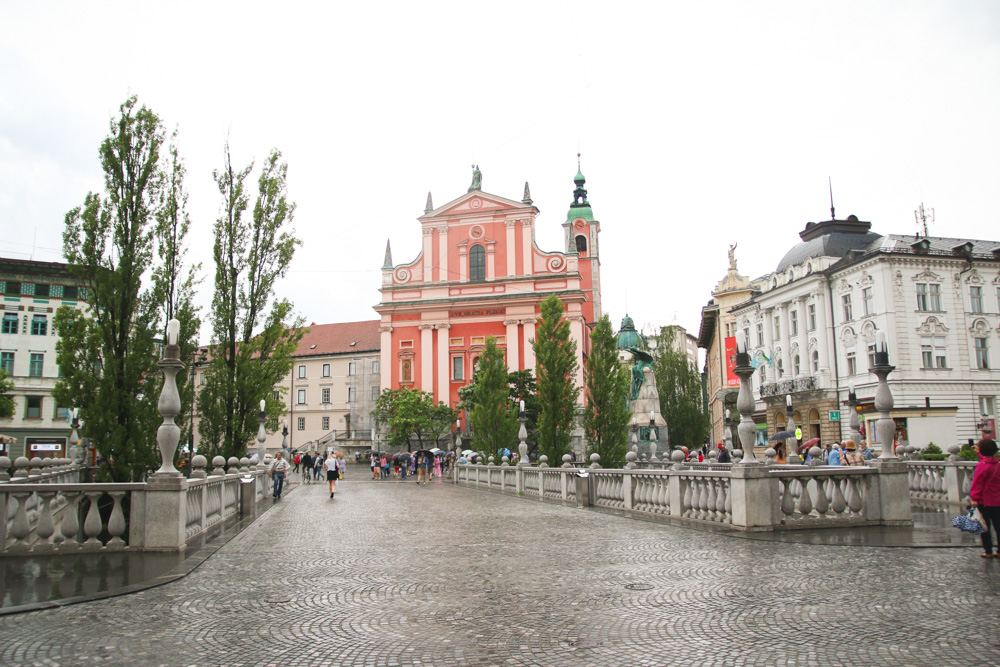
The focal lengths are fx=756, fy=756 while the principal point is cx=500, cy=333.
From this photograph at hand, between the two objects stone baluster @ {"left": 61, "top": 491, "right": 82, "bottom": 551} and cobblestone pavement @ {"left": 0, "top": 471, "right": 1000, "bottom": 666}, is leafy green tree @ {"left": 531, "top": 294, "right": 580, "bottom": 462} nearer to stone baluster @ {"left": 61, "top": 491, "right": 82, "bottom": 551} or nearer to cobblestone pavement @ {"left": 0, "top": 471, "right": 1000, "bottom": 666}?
cobblestone pavement @ {"left": 0, "top": 471, "right": 1000, "bottom": 666}

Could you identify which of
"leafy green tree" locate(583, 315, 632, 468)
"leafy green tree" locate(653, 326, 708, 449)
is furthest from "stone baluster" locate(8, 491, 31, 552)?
"leafy green tree" locate(653, 326, 708, 449)

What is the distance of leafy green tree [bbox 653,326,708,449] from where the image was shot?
64750 mm

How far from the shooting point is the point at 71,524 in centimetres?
1019

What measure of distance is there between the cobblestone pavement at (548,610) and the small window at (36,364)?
5079 cm

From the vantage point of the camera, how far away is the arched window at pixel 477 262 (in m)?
61.2

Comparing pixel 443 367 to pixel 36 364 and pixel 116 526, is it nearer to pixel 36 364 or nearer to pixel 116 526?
pixel 36 364

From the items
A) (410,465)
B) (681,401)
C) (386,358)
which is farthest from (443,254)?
(681,401)

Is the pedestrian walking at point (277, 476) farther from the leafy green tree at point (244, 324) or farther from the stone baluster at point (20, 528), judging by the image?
the stone baluster at point (20, 528)

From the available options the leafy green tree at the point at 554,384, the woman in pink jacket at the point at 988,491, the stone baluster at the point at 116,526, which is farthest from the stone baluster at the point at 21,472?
the leafy green tree at the point at 554,384

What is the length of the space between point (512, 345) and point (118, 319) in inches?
1756

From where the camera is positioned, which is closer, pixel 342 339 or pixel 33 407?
pixel 33 407

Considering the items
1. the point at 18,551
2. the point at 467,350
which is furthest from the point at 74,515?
the point at 467,350

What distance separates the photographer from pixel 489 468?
99.5 feet

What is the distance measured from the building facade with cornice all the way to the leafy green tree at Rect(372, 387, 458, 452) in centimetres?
2493
